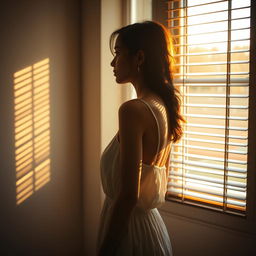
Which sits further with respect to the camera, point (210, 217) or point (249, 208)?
point (210, 217)

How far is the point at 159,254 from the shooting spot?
1.24 meters

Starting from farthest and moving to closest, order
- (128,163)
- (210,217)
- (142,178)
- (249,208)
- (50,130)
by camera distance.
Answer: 1. (50,130)
2. (210,217)
3. (249,208)
4. (142,178)
5. (128,163)

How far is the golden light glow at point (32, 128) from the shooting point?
1769 mm

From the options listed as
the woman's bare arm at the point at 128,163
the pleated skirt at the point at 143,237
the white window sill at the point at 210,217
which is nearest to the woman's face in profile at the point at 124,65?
the woman's bare arm at the point at 128,163

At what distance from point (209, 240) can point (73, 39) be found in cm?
144

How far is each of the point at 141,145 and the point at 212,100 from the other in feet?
2.87

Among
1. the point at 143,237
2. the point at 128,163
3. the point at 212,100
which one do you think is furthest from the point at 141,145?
→ the point at 212,100

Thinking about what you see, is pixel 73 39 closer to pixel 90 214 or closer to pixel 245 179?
pixel 90 214

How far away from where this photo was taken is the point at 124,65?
1205mm

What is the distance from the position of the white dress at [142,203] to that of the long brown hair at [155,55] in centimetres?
21

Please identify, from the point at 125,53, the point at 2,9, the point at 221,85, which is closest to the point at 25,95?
the point at 2,9

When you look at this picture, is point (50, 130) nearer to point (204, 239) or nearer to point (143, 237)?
point (143, 237)

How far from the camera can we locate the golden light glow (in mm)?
1769

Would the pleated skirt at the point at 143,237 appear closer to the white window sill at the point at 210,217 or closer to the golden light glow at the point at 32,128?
the white window sill at the point at 210,217
